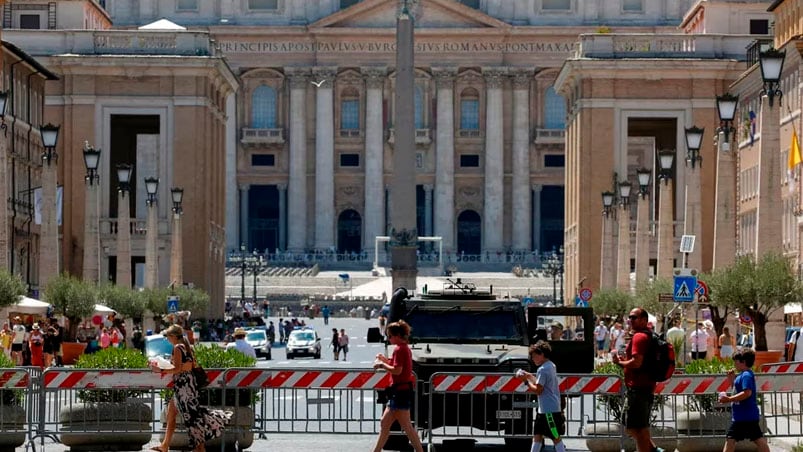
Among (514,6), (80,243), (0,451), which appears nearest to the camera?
(0,451)

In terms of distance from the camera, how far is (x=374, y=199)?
154250 mm

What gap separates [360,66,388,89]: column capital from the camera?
152375mm

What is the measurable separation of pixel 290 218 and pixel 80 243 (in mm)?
57561

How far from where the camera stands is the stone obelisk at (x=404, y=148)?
274ft

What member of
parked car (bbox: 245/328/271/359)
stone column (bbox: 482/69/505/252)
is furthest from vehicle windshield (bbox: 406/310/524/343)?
stone column (bbox: 482/69/505/252)

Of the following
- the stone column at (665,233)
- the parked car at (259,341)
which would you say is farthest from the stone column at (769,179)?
the parked car at (259,341)

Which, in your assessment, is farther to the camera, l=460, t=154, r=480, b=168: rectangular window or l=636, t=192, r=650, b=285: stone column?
l=460, t=154, r=480, b=168: rectangular window

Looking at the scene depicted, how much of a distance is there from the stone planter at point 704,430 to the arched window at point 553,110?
408 feet

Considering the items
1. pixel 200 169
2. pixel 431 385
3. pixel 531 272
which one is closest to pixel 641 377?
pixel 431 385

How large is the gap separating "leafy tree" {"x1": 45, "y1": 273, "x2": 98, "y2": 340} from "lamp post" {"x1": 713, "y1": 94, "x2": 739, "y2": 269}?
1881 cm

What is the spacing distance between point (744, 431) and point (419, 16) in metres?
128

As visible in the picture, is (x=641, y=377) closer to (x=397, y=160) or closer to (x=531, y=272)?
(x=397, y=160)

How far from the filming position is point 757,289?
45875 millimetres

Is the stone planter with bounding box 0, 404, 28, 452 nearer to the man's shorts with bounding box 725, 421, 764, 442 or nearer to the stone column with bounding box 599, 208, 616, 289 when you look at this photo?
the man's shorts with bounding box 725, 421, 764, 442
